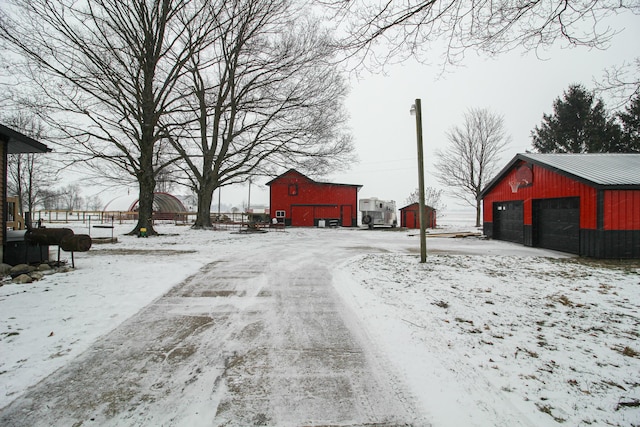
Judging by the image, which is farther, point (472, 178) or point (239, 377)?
point (472, 178)

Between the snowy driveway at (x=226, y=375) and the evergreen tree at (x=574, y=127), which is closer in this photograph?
the snowy driveway at (x=226, y=375)

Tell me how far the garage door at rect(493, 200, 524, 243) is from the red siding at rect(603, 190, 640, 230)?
Result: 494cm

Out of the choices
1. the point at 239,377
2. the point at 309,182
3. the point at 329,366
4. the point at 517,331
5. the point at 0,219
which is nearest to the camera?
the point at 239,377

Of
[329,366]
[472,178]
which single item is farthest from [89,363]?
[472,178]

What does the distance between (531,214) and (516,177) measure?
253 cm

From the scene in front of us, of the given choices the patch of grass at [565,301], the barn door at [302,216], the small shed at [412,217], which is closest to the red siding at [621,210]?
the patch of grass at [565,301]

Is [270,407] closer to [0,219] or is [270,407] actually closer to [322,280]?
[322,280]

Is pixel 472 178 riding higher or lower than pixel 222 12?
lower

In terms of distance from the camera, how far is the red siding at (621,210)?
1091cm

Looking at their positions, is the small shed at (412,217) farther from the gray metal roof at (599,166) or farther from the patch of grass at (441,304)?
the patch of grass at (441,304)

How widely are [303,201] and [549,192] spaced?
2357 centimetres

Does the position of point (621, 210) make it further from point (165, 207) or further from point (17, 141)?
point (165, 207)

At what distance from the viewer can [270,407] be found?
8.10 feet

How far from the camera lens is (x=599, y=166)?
13.2m
